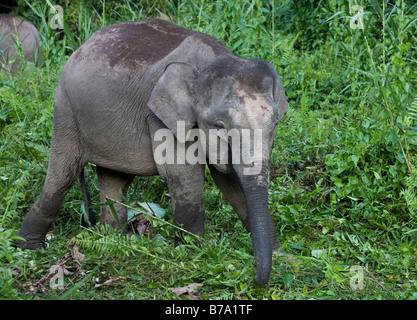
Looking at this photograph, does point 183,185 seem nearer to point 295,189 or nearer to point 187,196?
point 187,196

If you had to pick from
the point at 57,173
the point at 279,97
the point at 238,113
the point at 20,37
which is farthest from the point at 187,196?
the point at 20,37

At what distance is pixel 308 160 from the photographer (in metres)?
6.42

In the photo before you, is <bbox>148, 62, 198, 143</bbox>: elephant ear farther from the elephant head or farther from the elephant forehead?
the elephant forehead

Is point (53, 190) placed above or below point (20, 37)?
below

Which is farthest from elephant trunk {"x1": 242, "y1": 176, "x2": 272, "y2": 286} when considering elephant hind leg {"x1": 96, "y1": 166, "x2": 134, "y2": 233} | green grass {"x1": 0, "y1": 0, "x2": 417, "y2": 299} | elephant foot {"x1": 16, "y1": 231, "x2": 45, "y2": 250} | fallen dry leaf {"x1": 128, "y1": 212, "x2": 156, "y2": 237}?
elephant foot {"x1": 16, "y1": 231, "x2": 45, "y2": 250}

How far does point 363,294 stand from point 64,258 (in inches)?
75.5

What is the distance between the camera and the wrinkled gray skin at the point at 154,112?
4559mm

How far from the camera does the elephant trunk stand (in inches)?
167

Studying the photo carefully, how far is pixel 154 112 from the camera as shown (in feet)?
16.0

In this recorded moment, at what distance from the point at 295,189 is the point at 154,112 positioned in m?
1.73

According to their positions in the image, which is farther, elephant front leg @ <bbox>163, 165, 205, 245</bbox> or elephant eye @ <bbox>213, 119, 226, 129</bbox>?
→ elephant front leg @ <bbox>163, 165, 205, 245</bbox>

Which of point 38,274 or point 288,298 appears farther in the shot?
point 38,274
